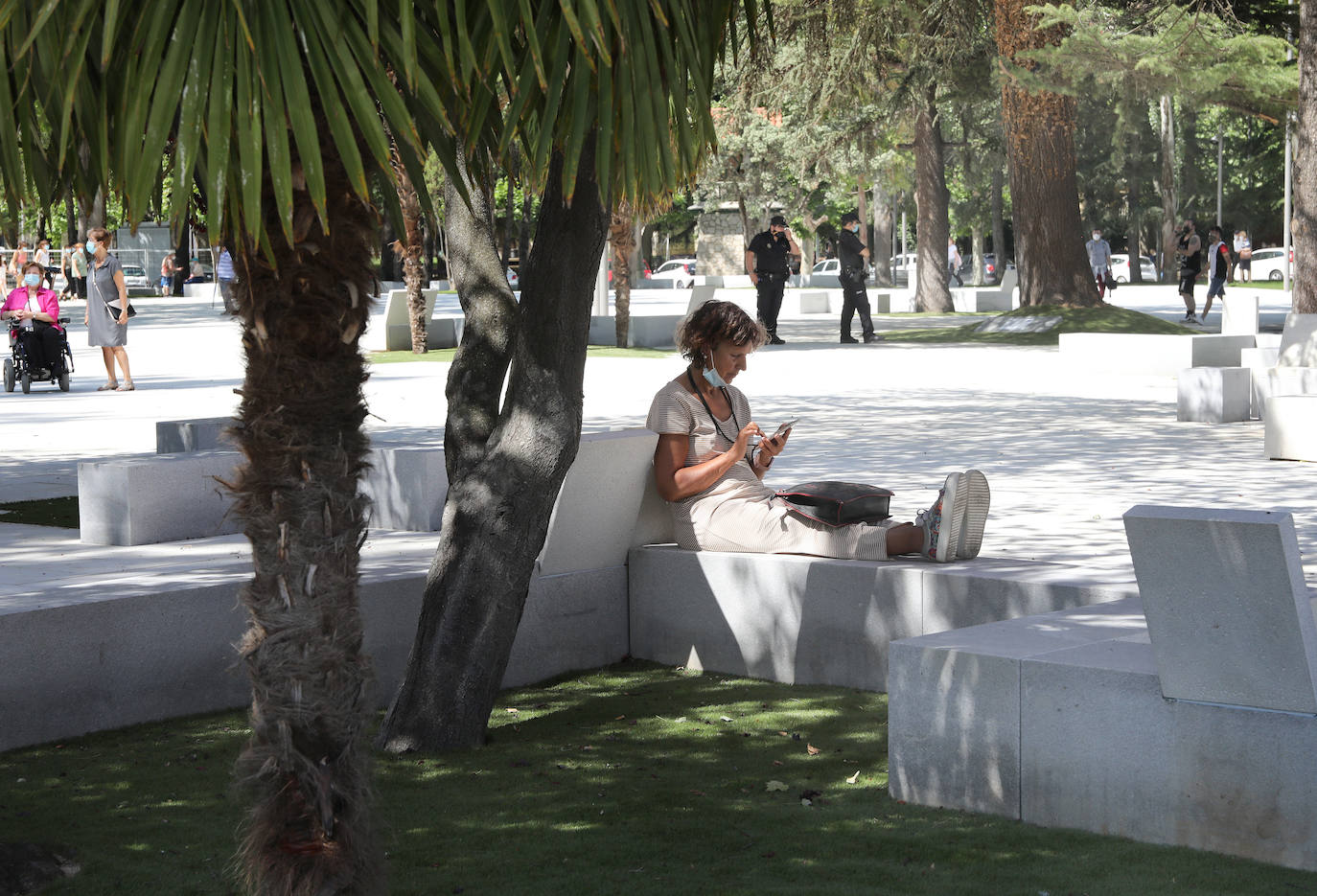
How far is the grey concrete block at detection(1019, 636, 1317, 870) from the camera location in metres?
4.27

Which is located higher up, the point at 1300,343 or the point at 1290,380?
the point at 1300,343

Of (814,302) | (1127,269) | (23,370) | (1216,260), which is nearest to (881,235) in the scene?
(1127,269)

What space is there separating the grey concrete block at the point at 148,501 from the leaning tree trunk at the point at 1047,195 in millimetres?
19902

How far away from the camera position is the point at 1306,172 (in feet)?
66.9

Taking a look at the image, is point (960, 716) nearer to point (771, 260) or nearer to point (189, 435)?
point (189, 435)

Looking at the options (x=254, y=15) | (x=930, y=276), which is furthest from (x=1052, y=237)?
(x=254, y=15)

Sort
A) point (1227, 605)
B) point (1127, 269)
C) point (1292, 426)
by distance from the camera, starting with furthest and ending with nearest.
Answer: point (1127, 269), point (1292, 426), point (1227, 605)

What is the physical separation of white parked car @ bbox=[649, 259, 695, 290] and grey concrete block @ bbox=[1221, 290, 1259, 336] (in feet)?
129

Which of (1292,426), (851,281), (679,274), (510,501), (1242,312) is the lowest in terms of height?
(1292,426)

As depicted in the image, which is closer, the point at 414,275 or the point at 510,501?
the point at 510,501

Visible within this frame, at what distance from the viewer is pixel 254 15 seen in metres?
3.15

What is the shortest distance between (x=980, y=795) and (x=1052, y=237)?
923 inches

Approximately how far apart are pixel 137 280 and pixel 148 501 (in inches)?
2102

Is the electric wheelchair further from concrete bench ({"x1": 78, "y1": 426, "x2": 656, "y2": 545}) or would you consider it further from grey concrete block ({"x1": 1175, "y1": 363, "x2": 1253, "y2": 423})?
grey concrete block ({"x1": 1175, "y1": 363, "x2": 1253, "y2": 423})
